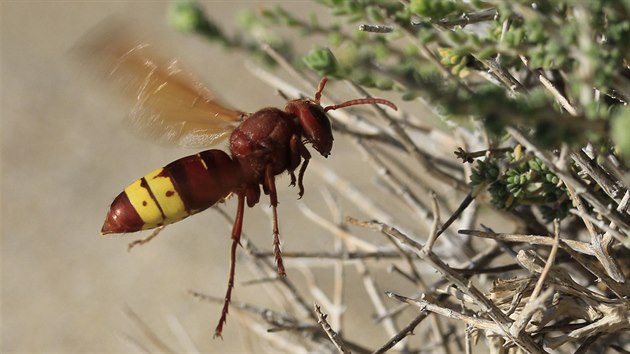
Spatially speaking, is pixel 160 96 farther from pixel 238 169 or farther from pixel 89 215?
pixel 89 215

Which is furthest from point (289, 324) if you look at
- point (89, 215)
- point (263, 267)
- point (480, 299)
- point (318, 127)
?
point (89, 215)

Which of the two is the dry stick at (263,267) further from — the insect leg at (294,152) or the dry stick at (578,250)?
the dry stick at (578,250)

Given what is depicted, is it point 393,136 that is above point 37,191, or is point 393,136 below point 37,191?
above

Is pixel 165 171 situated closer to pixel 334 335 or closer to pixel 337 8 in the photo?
pixel 334 335

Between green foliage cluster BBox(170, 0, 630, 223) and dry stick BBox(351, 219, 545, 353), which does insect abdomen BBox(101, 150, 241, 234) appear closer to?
green foliage cluster BBox(170, 0, 630, 223)

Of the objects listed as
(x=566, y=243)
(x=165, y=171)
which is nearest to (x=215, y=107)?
(x=165, y=171)

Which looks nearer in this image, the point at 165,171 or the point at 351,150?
the point at 165,171

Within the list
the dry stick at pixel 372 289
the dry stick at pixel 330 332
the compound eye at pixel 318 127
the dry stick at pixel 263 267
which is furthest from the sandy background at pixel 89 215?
the dry stick at pixel 330 332
